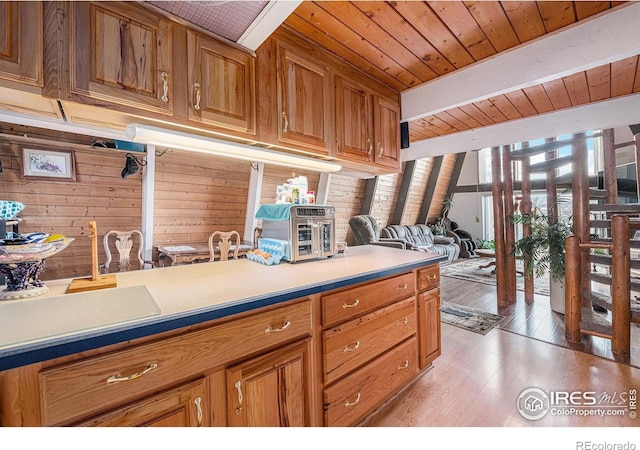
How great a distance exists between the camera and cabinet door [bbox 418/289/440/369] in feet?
5.88

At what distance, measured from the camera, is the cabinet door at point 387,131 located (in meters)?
2.15

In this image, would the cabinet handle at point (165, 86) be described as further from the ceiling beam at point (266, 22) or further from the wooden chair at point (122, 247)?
the wooden chair at point (122, 247)

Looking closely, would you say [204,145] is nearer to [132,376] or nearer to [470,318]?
[132,376]

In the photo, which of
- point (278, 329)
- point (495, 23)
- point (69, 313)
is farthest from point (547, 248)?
point (69, 313)

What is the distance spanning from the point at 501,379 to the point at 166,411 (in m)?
2.11

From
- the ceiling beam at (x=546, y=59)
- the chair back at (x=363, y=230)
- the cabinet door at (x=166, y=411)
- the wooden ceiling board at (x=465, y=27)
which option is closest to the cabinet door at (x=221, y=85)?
the wooden ceiling board at (x=465, y=27)

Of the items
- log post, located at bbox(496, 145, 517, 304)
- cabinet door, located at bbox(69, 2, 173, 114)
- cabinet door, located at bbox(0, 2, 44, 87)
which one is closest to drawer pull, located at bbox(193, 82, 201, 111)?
cabinet door, located at bbox(69, 2, 173, 114)

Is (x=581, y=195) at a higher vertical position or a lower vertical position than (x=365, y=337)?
higher

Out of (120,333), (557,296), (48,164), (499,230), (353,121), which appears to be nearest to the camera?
(120,333)

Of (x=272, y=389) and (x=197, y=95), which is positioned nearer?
(x=272, y=389)

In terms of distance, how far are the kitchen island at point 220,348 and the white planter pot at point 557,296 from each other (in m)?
2.53

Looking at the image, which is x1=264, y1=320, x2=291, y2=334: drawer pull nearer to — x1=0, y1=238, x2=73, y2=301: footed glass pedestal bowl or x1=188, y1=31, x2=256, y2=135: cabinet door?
x1=0, y1=238, x2=73, y2=301: footed glass pedestal bowl

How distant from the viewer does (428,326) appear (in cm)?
185
